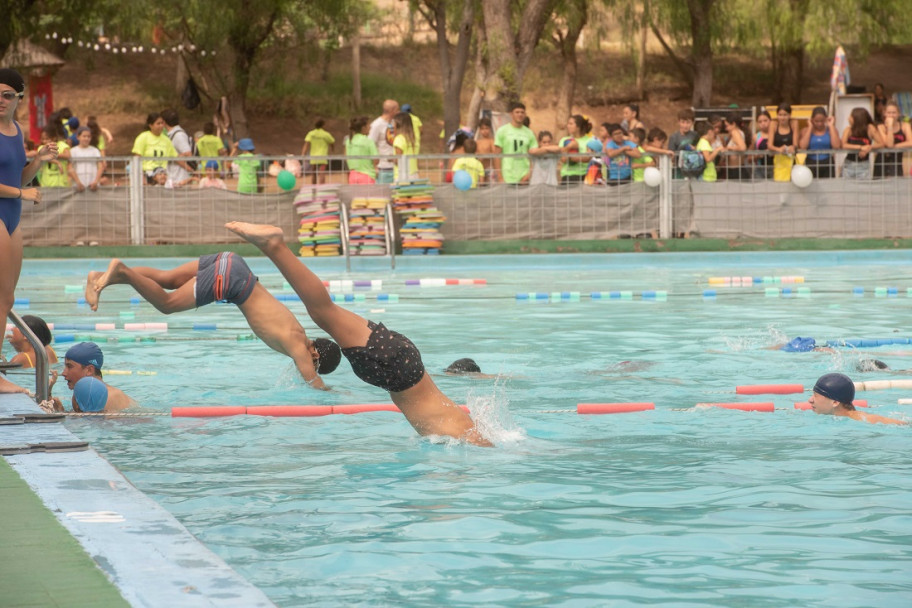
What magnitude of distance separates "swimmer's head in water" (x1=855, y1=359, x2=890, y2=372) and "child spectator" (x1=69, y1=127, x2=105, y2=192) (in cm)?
1252

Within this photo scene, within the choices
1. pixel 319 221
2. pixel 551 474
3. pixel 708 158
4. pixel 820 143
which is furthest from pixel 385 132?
pixel 551 474

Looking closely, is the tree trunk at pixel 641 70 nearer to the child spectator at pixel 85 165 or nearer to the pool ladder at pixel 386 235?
the pool ladder at pixel 386 235

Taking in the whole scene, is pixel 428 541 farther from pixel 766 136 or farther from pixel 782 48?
pixel 782 48

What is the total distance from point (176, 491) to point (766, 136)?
49.5 ft

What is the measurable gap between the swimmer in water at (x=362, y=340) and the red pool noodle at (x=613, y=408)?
1.31 m

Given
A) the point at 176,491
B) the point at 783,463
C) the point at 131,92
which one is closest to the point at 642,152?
the point at 783,463

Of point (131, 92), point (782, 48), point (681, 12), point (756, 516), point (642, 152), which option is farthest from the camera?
point (131, 92)

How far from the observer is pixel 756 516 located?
5371 millimetres

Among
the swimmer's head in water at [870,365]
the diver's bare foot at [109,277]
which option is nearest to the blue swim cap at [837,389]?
the swimmer's head in water at [870,365]

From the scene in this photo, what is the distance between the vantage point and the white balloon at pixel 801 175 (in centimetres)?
1842

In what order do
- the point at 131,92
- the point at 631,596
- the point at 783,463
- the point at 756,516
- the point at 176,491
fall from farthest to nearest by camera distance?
1. the point at 131,92
2. the point at 783,463
3. the point at 176,491
4. the point at 756,516
5. the point at 631,596

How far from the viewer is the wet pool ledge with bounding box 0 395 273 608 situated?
11.7ft

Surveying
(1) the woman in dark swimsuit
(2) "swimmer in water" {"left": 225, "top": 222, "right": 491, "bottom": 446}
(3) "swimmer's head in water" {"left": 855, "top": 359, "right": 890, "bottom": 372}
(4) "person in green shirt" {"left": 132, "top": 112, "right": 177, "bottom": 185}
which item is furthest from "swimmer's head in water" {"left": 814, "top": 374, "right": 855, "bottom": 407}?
(4) "person in green shirt" {"left": 132, "top": 112, "right": 177, "bottom": 185}

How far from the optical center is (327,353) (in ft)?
28.3
